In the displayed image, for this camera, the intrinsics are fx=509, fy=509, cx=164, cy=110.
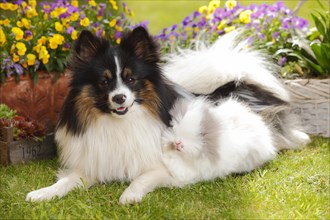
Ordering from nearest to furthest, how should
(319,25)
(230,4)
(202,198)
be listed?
(202,198), (319,25), (230,4)

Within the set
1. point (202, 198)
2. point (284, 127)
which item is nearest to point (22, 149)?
point (202, 198)

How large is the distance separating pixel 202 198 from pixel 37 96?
6.16 feet

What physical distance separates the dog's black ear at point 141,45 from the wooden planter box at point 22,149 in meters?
1.07

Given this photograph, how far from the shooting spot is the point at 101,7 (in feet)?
14.8

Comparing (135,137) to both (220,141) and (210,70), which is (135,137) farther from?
(210,70)

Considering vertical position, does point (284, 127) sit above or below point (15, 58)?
below

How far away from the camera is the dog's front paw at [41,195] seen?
2662mm

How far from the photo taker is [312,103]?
4.10 metres

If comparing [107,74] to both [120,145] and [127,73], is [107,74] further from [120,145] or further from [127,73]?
[120,145]

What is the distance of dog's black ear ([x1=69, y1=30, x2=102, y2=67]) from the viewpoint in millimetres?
2848

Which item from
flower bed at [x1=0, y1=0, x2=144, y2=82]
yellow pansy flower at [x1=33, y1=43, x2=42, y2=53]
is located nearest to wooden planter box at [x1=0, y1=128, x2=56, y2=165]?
flower bed at [x1=0, y1=0, x2=144, y2=82]

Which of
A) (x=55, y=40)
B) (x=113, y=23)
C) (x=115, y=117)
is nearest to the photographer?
(x=115, y=117)

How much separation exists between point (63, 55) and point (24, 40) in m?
0.33

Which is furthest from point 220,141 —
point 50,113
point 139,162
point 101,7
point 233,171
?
point 101,7
